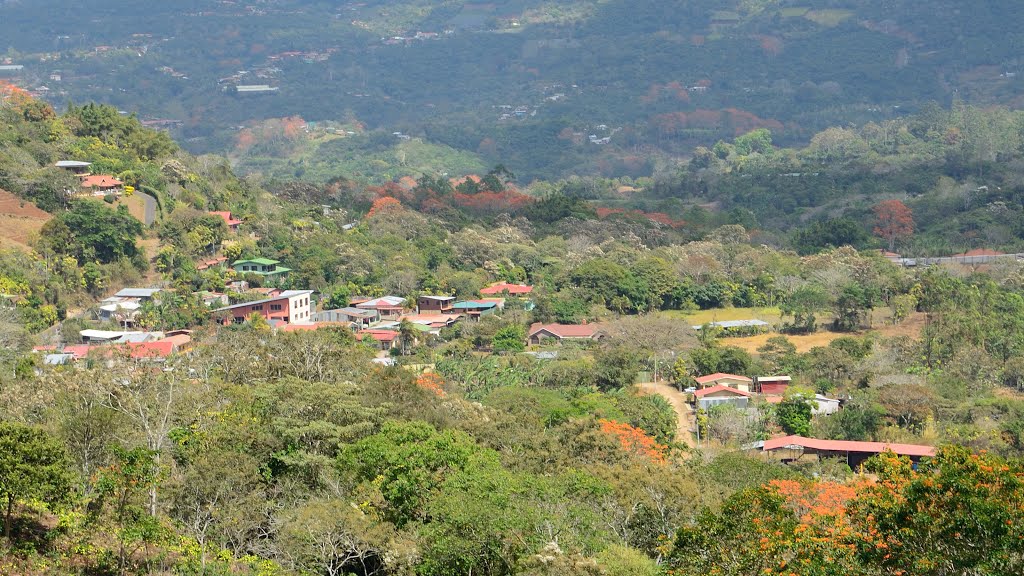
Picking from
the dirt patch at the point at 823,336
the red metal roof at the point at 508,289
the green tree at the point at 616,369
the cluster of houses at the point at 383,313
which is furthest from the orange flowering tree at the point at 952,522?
the red metal roof at the point at 508,289

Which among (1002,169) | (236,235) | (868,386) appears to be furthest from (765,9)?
(868,386)

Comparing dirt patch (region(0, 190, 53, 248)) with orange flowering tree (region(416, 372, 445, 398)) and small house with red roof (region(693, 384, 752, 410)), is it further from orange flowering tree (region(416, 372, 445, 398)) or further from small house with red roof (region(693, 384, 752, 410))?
small house with red roof (region(693, 384, 752, 410))

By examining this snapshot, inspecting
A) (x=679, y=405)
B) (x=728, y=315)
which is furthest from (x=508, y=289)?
(x=679, y=405)

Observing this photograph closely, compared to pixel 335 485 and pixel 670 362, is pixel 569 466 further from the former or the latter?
pixel 670 362

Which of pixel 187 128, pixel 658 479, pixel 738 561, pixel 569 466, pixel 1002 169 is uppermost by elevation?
pixel 738 561

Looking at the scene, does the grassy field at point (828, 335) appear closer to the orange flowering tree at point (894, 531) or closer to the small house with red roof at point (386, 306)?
the small house with red roof at point (386, 306)

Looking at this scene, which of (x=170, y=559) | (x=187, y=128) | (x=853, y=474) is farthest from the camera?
(x=187, y=128)
